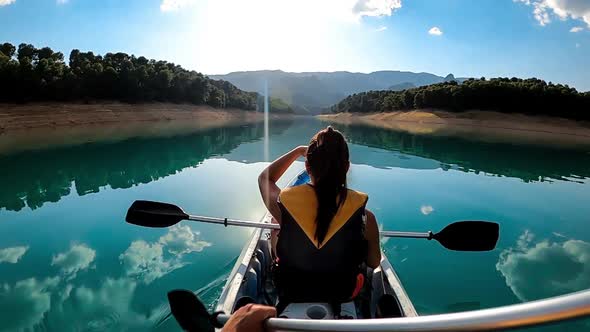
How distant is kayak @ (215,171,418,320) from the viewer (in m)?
2.74

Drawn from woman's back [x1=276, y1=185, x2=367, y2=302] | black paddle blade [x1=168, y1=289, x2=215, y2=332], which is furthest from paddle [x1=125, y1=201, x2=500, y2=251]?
black paddle blade [x1=168, y1=289, x2=215, y2=332]

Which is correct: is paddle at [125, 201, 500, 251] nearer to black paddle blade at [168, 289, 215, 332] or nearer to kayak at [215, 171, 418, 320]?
kayak at [215, 171, 418, 320]

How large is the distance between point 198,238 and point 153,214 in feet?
10.3

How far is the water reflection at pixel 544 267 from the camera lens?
5.71 m

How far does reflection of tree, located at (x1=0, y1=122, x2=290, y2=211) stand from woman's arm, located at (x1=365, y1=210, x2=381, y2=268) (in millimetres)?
9754

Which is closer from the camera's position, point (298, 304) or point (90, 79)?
point (298, 304)

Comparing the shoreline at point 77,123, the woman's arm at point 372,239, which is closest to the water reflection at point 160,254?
the woman's arm at point 372,239

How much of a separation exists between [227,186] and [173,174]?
2.98 m

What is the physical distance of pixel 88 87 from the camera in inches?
1630

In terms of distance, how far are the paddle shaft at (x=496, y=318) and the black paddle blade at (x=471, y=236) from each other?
2973 millimetres

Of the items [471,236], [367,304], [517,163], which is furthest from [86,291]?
[517,163]

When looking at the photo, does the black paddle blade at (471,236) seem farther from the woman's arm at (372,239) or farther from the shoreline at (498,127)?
the shoreline at (498,127)

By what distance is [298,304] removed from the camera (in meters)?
2.76

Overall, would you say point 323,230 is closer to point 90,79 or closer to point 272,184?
point 272,184
